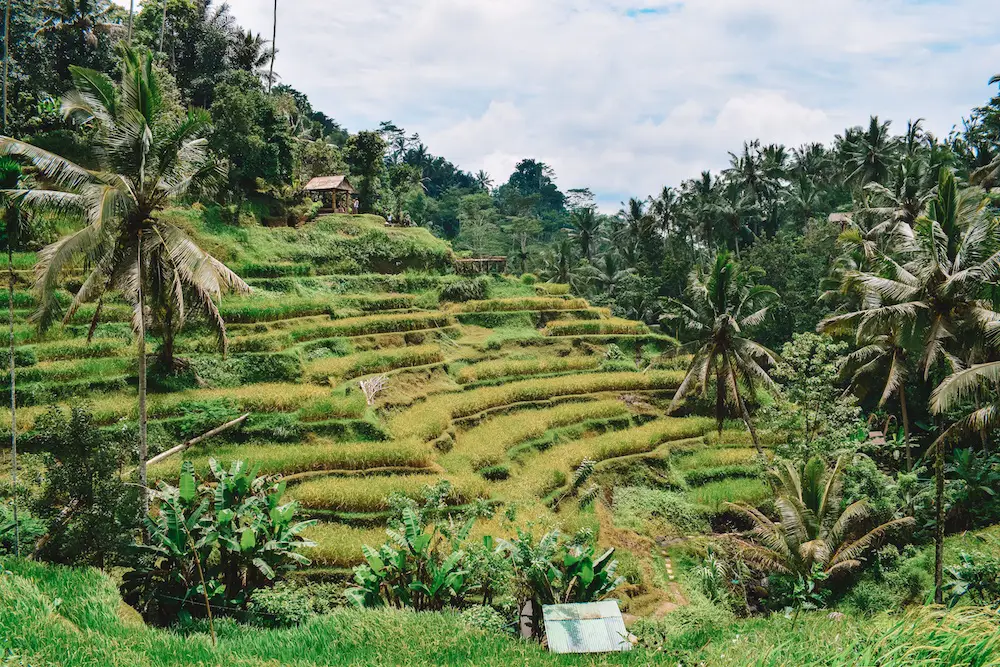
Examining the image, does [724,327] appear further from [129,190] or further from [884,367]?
[129,190]

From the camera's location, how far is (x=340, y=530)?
526 inches

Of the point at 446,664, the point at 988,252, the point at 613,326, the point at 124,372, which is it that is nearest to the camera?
the point at 446,664

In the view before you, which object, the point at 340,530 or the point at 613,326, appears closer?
the point at 340,530

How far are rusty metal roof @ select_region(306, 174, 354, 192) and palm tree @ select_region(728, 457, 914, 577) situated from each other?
1003 inches

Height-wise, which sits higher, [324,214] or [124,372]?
[324,214]

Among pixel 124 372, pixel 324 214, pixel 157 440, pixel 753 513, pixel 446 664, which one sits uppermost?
pixel 324 214

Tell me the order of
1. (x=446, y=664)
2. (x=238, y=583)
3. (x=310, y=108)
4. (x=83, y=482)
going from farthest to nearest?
(x=310, y=108) → (x=238, y=583) → (x=83, y=482) → (x=446, y=664)

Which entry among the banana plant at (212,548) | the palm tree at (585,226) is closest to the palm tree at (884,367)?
the banana plant at (212,548)

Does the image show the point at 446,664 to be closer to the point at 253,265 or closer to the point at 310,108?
the point at 253,265

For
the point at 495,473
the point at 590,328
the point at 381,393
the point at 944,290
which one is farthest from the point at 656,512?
the point at 590,328

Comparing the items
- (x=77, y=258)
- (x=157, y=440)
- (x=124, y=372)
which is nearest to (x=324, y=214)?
(x=124, y=372)

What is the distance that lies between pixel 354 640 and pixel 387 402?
11779 millimetres

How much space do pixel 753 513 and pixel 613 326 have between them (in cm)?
1528

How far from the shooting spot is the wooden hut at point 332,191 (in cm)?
3353
